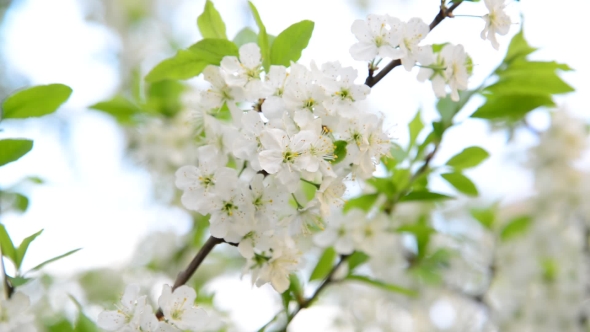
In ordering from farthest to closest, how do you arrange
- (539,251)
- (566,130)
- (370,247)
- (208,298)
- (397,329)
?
1. (397,329)
2. (539,251)
3. (566,130)
4. (208,298)
5. (370,247)

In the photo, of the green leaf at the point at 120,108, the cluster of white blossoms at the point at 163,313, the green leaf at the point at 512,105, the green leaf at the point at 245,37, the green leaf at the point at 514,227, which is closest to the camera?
the cluster of white blossoms at the point at 163,313

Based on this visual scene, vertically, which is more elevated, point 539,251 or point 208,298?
point 208,298

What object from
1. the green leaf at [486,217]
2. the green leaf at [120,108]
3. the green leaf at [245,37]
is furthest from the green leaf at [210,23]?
the green leaf at [486,217]

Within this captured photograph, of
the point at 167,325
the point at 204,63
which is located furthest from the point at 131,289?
the point at 204,63

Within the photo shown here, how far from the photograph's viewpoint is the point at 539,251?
1586mm

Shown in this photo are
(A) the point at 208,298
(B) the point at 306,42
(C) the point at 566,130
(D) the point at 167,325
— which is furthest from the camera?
(C) the point at 566,130

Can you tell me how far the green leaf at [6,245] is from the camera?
0.78 meters

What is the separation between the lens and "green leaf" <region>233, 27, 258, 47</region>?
2.94 ft

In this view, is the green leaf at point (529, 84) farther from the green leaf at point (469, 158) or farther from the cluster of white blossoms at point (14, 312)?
the cluster of white blossoms at point (14, 312)

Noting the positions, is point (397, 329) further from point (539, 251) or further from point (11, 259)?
point (11, 259)

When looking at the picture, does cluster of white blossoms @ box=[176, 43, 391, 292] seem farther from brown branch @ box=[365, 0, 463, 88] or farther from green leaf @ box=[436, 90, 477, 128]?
green leaf @ box=[436, 90, 477, 128]

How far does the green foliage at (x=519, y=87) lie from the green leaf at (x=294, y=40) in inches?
15.4

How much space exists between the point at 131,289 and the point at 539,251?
1.24 metres

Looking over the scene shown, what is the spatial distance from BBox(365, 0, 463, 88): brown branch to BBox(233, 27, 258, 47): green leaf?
9.2 inches
